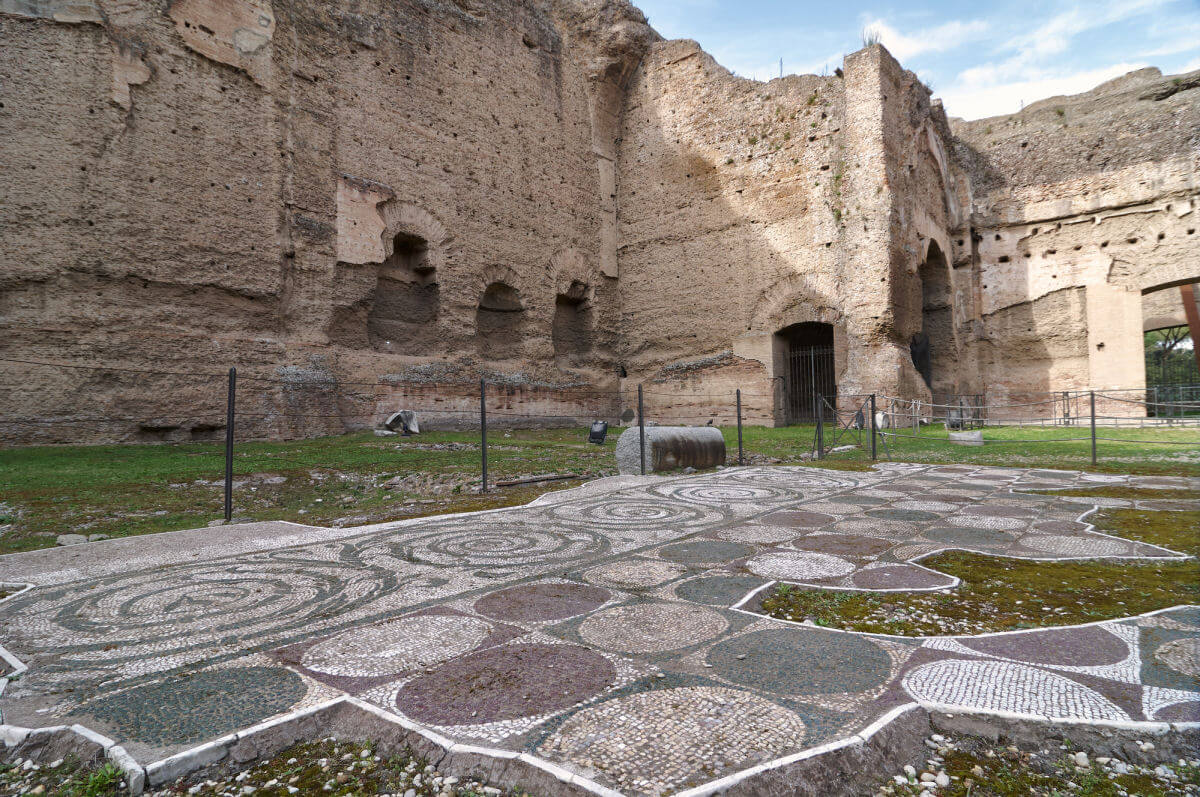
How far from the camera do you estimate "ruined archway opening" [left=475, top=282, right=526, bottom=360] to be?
15.9 metres

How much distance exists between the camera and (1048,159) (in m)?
18.4

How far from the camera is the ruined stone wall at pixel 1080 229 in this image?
53.8ft

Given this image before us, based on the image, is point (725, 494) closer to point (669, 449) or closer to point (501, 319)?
point (669, 449)

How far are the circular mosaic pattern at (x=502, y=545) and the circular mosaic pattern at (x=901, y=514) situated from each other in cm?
190

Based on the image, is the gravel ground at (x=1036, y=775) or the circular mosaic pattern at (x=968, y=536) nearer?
the gravel ground at (x=1036, y=775)

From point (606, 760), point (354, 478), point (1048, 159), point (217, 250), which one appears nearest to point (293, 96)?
point (217, 250)

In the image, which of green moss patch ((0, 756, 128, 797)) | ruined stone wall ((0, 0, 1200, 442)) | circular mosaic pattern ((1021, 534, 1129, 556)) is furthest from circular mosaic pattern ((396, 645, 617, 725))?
ruined stone wall ((0, 0, 1200, 442))

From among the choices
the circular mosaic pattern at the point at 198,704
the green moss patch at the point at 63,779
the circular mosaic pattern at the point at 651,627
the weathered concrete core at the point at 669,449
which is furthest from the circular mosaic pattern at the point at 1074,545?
the weathered concrete core at the point at 669,449

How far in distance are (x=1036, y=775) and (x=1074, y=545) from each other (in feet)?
8.11

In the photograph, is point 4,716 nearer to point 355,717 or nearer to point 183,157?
point 355,717

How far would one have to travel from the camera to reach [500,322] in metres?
16.3

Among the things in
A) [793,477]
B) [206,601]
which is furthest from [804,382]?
[206,601]

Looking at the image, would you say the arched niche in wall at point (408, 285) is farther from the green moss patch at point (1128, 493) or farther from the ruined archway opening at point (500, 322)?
the green moss patch at point (1128, 493)

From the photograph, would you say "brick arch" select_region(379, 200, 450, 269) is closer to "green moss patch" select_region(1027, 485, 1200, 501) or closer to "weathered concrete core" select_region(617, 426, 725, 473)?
"weathered concrete core" select_region(617, 426, 725, 473)
